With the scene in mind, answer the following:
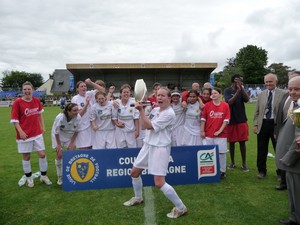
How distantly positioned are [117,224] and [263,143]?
3592mm

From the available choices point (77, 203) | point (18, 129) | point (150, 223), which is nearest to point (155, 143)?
point (150, 223)

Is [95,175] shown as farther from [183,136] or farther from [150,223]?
[183,136]

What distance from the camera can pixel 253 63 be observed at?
74.3m

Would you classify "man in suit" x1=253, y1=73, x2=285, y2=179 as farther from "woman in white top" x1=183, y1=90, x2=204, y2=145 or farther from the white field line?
the white field line

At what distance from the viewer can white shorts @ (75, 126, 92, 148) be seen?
5.72m

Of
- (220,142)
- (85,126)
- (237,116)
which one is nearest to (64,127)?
(85,126)

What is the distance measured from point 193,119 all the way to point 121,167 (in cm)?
190

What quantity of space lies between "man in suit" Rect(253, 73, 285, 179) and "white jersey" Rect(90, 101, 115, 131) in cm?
317

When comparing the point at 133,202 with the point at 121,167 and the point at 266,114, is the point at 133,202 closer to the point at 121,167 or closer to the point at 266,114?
the point at 121,167

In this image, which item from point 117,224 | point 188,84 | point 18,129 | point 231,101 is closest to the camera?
point 117,224

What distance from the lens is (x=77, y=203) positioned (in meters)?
4.65

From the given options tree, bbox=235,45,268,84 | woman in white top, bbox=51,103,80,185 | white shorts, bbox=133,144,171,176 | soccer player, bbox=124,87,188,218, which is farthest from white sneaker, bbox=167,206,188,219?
tree, bbox=235,45,268,84

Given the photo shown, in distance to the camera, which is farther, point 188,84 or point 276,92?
point 188,84

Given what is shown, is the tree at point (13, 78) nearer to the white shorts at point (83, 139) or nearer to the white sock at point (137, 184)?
the white shorts at point (83, 139)
